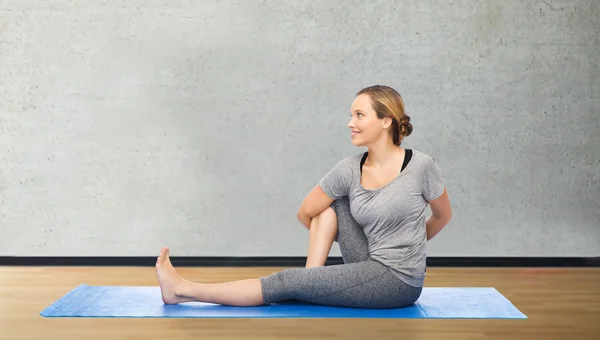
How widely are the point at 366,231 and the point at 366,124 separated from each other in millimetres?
418

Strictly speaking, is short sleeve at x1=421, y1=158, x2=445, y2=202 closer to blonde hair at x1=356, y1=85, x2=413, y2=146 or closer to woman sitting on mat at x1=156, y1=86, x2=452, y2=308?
woman sitting on mat at x1=156, y1=86, x2=452, y2=308

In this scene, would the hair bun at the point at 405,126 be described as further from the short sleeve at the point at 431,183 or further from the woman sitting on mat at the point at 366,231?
the short sleeve at the point at 431,183

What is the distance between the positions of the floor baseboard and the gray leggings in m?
1.51

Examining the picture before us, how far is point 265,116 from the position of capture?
4785 millimetres

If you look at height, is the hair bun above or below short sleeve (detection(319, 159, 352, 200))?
above

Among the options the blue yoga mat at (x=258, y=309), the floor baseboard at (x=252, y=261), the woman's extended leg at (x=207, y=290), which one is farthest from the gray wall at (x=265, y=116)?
the woman's extended leg at (x=207, y=290)

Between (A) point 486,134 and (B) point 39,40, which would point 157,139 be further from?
(A) point 486,134

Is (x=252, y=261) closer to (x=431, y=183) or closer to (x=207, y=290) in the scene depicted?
(x=207, y=290)

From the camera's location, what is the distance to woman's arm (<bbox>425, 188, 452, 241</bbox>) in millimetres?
3412

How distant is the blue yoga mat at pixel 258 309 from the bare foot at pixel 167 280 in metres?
0.03

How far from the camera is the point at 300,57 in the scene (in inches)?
188

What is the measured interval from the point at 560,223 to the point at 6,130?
3173 mm

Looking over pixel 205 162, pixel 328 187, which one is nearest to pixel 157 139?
pixel 205 162

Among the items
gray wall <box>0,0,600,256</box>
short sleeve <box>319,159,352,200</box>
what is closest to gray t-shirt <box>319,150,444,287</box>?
short sleeve <box>319,159,352,200</box>
